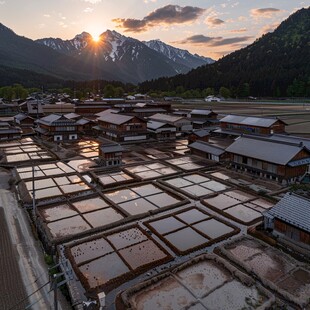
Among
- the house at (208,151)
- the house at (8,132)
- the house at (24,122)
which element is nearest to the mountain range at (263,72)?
the house at (208,151)

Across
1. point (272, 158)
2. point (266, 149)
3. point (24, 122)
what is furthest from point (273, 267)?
point (24, 122)

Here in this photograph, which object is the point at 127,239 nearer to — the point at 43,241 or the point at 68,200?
the point at 43,241

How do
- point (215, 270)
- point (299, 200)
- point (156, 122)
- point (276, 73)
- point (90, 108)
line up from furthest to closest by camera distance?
1. point (276, 73)
2. point (90, 108)
3. point (156, 122)
4. point (299, 200)
5. point (215, 270)

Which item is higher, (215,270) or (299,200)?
(299,200)

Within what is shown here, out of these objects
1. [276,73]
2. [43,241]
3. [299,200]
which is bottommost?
[43,241]

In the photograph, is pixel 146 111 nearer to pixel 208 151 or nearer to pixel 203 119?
pixel 203 119

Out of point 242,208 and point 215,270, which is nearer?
point 215,270

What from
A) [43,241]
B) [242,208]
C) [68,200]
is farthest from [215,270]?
[68,200]
